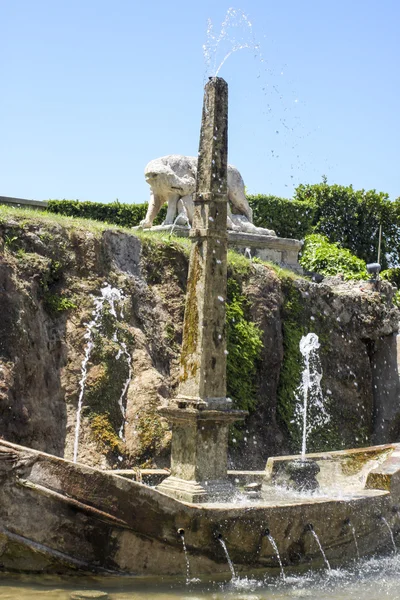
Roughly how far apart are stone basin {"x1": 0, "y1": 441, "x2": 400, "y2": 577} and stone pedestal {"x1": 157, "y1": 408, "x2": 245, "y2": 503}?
0.21m

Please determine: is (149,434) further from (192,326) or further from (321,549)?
(321,549)

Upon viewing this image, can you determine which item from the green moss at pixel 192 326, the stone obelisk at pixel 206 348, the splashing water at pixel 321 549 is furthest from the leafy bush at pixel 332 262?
the splashing water at pixel 321 549

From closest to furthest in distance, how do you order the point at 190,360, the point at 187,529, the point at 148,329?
the point at 187,529 → the point at 190,360 → the point at 148,329

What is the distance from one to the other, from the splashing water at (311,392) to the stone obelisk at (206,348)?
18.6 feet

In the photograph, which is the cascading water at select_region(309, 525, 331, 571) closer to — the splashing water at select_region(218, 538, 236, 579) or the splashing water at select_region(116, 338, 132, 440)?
the splashing water at select_region(218, 538, 236, 579)

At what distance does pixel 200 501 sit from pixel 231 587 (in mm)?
805

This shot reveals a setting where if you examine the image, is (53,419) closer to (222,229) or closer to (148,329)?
(148,329)

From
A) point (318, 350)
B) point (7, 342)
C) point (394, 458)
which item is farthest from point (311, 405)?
point (7, 342)

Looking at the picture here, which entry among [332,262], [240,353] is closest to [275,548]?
[240,353]

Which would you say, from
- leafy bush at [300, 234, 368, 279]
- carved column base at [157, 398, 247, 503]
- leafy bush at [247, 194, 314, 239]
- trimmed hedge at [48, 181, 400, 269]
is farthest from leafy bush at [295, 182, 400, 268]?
carved column base at [157, 398, 247, 503]

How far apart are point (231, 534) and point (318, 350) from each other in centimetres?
750

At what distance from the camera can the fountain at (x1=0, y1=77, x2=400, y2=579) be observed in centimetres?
536

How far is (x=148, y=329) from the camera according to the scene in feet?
35.0

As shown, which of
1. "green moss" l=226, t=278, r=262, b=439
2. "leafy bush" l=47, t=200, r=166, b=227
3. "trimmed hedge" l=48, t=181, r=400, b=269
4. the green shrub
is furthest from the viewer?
"trimmed hedge" l=48, t=181, r=400, b=269
